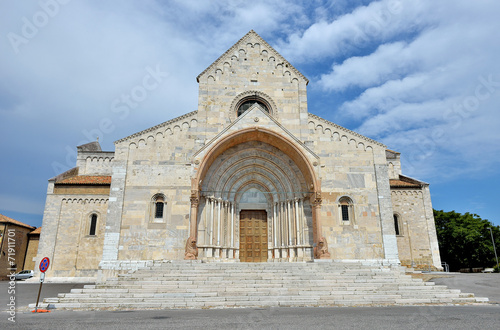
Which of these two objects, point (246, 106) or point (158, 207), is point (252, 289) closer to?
point (158, 207)

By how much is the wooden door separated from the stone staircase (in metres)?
4.20

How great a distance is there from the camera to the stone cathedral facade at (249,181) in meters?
16.5

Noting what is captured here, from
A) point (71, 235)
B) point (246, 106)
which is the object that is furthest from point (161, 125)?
point (71, 235)

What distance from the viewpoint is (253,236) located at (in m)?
18.8

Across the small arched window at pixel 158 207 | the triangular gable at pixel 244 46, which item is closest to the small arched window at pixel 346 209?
the triangular gable at pixel 244 46

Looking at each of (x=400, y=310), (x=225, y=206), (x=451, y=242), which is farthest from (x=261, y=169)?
(x=451, y=242)

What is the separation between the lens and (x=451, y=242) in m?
31.1

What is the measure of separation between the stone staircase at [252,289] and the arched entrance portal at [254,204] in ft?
10.1

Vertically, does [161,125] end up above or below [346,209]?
above

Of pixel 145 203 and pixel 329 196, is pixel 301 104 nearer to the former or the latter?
pixel 329 196

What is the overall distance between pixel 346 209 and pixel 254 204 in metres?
5.31

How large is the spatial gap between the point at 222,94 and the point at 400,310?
14.3 metres

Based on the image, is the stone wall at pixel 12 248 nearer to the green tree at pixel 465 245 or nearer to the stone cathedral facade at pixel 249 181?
the stone cathedral facade at pixel 249 181

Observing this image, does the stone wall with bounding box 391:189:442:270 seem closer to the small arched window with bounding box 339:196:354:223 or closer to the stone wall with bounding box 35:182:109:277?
the small arched window with bounding box 339:196:354:223
